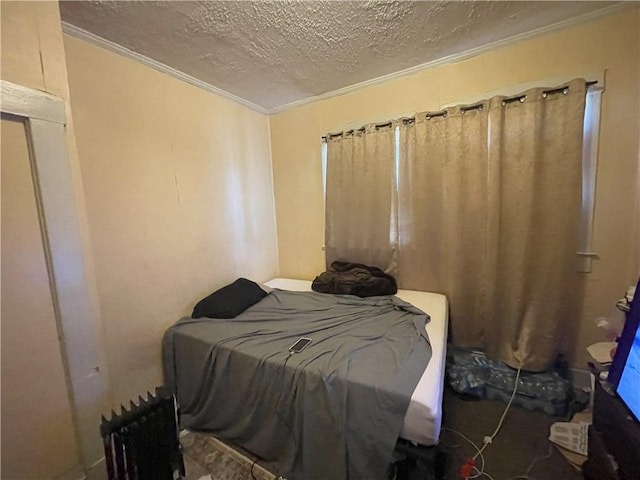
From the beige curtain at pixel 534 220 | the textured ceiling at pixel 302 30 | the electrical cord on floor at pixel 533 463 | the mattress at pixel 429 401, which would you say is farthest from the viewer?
the beige curtain at pixel 534 220

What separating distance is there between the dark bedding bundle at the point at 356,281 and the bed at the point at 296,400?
24cm

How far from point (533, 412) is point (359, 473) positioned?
1.30 meters

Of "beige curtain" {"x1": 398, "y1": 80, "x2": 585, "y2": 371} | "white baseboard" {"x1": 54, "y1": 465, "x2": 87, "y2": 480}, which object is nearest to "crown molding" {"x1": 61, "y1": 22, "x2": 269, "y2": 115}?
"beige curtain" {"x1": 398, "y1": 80, "x2": 585, "y2": 371}

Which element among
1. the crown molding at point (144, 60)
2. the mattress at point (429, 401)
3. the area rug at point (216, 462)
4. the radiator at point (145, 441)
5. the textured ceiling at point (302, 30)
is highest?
the textured ceiling at point (302, 30)

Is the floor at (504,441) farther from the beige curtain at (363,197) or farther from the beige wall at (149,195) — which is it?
the beige wall at (149,195)

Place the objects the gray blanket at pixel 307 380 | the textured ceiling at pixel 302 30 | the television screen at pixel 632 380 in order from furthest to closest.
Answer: the textured ceiling at pixel 302 30
the gray blanket at pixel 307 380
the television screen at pixel 632 380

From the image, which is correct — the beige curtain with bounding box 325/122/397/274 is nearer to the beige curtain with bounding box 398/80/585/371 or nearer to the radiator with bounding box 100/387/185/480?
the beige curtain with bounding box 398/80/585/371

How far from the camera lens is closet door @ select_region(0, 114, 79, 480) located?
1.01 m

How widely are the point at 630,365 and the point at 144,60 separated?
2876 mm

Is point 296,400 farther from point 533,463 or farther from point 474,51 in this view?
point 474,51

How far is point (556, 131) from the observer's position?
5.49 ft


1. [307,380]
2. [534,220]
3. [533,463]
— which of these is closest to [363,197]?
[534,220]

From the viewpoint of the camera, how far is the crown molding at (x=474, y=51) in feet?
5.10

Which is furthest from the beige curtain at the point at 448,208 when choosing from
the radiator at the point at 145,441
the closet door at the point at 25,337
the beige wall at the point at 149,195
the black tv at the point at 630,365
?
the closet door at the point at 25,337
